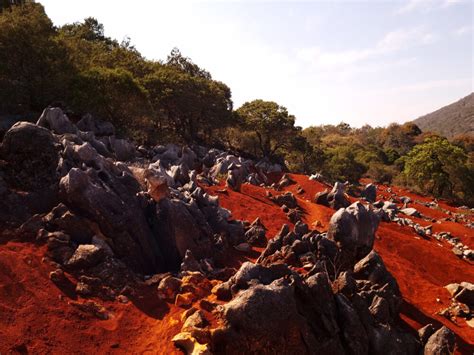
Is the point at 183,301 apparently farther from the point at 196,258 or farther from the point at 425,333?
the point at 425,333

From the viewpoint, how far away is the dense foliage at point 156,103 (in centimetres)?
2864

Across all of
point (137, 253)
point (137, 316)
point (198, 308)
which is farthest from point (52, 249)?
point (198, 308)

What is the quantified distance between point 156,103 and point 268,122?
1523 centimetres

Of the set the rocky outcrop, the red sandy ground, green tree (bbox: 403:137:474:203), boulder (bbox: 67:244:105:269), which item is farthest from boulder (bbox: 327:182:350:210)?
green tree (bbox: 403:137:474:203)

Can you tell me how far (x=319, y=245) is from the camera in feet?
53.1

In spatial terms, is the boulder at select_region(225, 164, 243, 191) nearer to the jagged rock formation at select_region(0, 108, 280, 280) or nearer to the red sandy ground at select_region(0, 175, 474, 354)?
the jagged rock formation at select_region(0, 108, 280, 280)

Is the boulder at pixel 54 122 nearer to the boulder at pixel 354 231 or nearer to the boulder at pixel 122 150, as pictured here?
the boulder at pixel 122 150

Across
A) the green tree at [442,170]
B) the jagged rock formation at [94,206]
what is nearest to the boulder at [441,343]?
the jagged rock formation at [94,206]

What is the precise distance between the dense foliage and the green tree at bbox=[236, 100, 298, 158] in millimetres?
132

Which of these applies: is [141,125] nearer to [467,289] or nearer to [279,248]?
[279,248]

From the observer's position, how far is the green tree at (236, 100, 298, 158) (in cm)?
5069

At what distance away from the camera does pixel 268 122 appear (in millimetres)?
50469

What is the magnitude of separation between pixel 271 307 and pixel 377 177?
60.0m

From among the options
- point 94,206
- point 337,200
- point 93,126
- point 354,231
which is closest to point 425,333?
point 354,231
